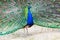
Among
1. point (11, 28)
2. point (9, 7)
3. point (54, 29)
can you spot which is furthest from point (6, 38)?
point (54, 29)

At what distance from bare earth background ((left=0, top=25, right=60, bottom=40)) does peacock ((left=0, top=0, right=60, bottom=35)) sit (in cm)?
18

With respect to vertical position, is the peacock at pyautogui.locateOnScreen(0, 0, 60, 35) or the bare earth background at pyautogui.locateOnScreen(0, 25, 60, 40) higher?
the peacock at pyautogui.locateOnScreen(0, 0, 60, 35)

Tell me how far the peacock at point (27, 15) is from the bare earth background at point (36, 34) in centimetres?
18

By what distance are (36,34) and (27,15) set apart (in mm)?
457

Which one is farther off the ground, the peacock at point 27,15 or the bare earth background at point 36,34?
the peacock at point 27,15

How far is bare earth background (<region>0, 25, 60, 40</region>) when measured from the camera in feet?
18.3

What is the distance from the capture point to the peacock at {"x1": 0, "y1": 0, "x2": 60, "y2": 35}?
5.66 m

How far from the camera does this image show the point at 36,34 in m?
5.78

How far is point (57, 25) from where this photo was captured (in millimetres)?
5613

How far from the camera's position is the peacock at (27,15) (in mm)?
5656

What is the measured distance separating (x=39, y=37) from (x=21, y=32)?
504 mm

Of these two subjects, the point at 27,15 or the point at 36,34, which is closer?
the point at 27,15

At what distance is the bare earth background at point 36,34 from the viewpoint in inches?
220

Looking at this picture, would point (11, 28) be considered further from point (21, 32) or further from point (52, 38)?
point (52, 38)
